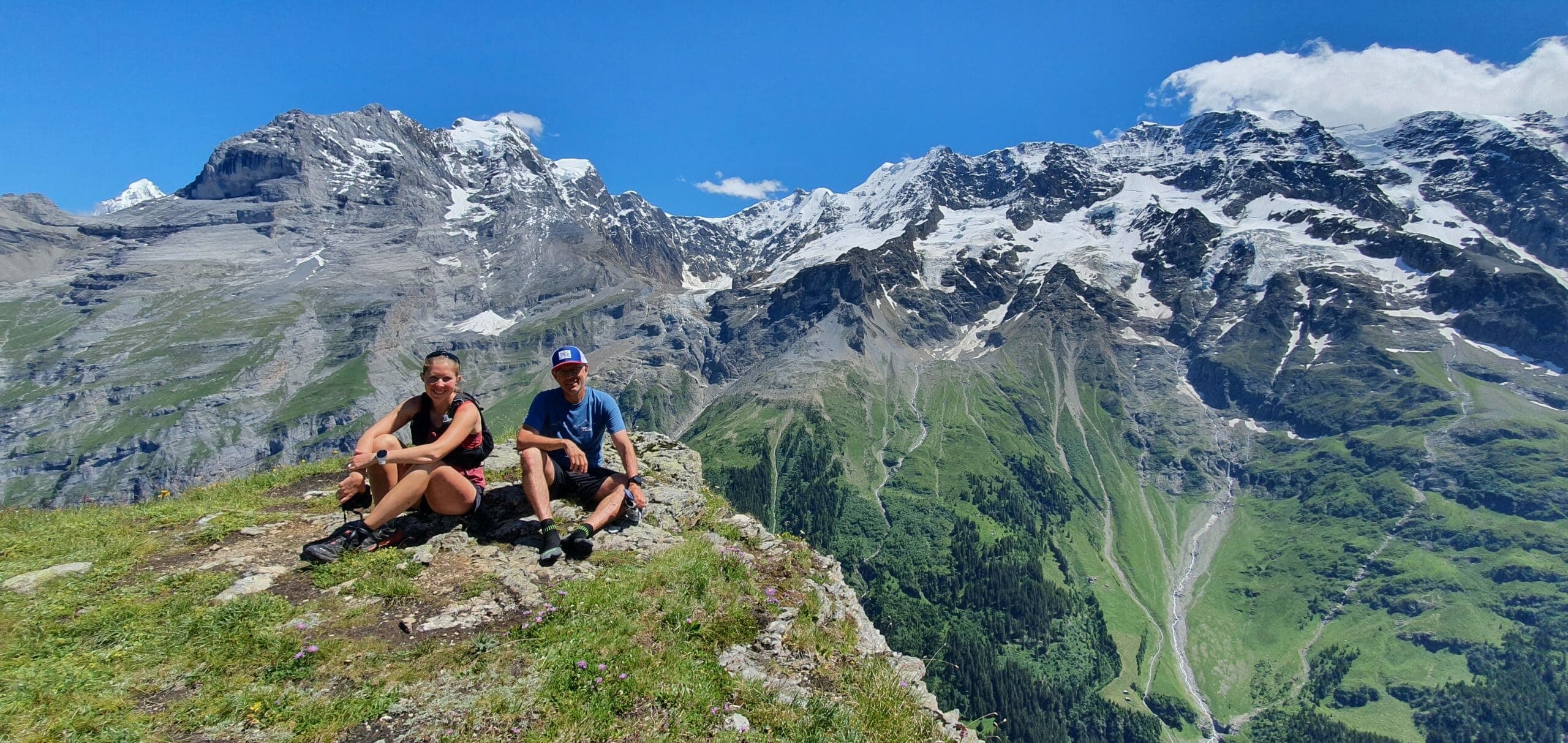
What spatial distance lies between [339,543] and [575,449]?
4094 millimetres

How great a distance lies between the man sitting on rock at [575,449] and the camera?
1207cm

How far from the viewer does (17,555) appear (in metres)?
10.6

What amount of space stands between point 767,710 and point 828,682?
1501mm

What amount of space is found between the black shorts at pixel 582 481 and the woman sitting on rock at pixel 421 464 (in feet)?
Result: 4.59

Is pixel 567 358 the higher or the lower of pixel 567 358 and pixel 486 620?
the higher

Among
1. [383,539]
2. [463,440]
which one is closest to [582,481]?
[463,440]

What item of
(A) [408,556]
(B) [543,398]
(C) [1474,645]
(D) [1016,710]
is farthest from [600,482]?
(C) [1474,645]

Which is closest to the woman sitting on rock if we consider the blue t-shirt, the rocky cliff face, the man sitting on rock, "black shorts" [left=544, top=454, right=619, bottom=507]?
the rocky cliff face

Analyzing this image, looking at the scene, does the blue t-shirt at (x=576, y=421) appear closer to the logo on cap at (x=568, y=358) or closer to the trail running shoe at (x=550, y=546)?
the logo on cap at (x=568, y=358)

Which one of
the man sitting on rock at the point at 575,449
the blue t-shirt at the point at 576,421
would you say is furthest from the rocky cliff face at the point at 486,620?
the blue t-shirt at the point at 576,421

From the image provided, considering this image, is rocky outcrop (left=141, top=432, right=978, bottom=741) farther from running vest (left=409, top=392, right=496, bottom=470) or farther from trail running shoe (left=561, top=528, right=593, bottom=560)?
running vest (left=409, top=392, right=496, bottom=470)

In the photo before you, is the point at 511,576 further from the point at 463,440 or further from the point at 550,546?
the point at 463,440

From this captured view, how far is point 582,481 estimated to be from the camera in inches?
515

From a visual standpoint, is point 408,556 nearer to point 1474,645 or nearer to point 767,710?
point 767,710
